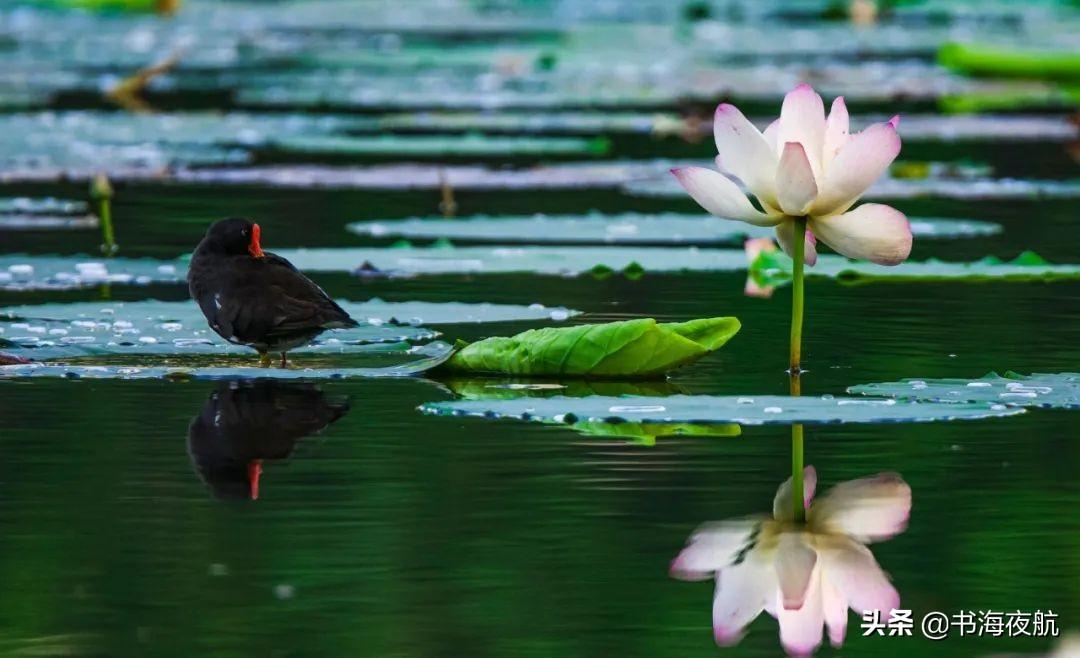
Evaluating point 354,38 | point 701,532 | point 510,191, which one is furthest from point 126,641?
point 354,38

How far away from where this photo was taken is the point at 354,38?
86.7 ft

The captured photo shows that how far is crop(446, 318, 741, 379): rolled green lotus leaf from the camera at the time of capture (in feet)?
17.3

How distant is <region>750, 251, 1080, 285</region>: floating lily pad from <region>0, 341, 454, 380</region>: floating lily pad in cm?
213

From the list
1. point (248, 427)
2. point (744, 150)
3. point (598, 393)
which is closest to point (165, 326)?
point (248, 427)

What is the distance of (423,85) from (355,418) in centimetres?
1382

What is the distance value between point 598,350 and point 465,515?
1398 mm

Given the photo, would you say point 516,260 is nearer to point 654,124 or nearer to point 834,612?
point 834,612

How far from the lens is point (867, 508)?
3.96m

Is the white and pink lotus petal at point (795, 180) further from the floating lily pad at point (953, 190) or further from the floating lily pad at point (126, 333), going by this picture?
the floating lily pad at point (953, 190)

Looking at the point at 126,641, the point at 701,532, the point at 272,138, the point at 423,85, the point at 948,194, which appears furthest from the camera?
the point at 423,85

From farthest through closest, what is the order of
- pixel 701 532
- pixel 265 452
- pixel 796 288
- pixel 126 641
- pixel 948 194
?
pixel 948 194 → pixel 796 288 → pixel 265 452 → pixel 701 532 → pixel 126 641

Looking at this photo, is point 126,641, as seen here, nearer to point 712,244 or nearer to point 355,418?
point 355,418

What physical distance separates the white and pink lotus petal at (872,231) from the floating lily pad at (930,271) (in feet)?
6.24

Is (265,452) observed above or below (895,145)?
below
